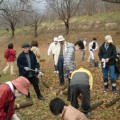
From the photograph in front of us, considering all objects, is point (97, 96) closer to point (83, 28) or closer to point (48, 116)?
point (48, 116)

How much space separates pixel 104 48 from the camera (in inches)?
416

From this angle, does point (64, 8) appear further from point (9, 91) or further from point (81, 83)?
point (9, 91)

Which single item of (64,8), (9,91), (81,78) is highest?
(64,8)

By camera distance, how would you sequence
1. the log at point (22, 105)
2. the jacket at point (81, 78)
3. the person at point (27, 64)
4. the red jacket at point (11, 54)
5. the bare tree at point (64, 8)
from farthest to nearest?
the bare tree at point (64, 8) → the red jacket at point (11, 54) → the person at point (27, 64) → the log at point (22, 105) → the jacket at point (81, 78)

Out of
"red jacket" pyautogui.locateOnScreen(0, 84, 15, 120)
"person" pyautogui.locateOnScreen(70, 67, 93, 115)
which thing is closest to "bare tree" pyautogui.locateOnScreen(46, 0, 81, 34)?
"person" pyautogui.locateOnScreen(70, 67, 93, 115)

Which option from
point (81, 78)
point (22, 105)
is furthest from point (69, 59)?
point (81, 78)

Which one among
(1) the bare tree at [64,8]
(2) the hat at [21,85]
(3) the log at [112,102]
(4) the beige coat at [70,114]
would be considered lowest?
(3) the log at [112,102]

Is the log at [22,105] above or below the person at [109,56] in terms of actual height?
below

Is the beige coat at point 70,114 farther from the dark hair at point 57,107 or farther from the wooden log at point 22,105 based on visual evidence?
the wooden log at point 22,105

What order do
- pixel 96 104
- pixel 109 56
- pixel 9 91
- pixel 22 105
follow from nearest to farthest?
1. pixel 9 91
2. pixel 96 104
3. pixel 22 105
4. pixel 109 56

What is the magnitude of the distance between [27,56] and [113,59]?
2.82 meters

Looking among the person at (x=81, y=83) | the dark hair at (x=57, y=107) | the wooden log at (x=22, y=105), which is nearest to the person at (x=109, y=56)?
the wooden log at (x=22, y=105)

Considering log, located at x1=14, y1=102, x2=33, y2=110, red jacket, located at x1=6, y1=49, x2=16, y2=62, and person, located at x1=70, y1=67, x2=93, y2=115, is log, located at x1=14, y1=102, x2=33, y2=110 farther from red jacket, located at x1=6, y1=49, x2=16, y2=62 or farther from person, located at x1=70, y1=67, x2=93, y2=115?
red jacket, located at x1=6, y1=49, x2=16, y2=62

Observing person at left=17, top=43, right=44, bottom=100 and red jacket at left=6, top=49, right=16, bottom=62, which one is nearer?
person at left=17, top=43, right=44, bottom=100
